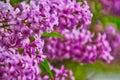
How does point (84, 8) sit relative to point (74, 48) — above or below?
above

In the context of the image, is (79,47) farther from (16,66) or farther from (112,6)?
(16,66)

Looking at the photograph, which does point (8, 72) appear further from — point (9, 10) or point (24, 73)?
point (9, 10)

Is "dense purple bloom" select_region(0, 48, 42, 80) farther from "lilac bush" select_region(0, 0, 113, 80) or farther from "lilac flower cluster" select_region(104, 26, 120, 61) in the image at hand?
"lilac flower cluster" select_region(104, 26, 120, 61)

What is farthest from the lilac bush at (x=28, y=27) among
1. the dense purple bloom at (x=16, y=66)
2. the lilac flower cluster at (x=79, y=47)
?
the lilac flower cluster at (x=79, y=47)

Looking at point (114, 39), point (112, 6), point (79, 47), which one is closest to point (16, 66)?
point (79, 47)

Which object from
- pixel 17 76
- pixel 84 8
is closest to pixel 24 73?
pixel 17 76
